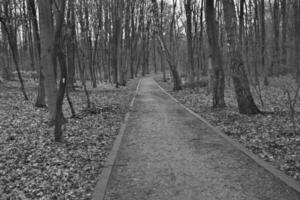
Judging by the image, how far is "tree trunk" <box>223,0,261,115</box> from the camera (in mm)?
10266

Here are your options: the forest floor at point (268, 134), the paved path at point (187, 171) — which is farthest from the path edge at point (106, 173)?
the forest floor at point (268, 134)

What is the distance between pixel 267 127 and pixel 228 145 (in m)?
1.89

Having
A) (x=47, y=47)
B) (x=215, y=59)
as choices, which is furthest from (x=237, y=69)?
(x=47, y=47)

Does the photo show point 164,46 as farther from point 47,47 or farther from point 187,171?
point 187,171

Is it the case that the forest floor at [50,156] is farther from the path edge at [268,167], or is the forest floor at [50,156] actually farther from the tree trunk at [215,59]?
the tree trunk at [215,59]

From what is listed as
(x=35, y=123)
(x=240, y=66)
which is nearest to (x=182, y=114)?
(x=240, y=66)

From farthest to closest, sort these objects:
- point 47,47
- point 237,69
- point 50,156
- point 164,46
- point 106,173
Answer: point 164,46, point 237,69, point 47,47, point 50,156, point 106,173

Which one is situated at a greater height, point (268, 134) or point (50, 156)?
point (268, 134)

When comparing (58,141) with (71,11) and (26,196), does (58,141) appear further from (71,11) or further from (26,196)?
(71,11)

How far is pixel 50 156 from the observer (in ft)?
21.2

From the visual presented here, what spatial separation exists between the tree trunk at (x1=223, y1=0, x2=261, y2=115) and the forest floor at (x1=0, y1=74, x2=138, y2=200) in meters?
4.68

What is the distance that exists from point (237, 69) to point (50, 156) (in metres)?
7.19

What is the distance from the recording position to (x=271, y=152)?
252 inches

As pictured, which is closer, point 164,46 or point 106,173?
point 106,173
